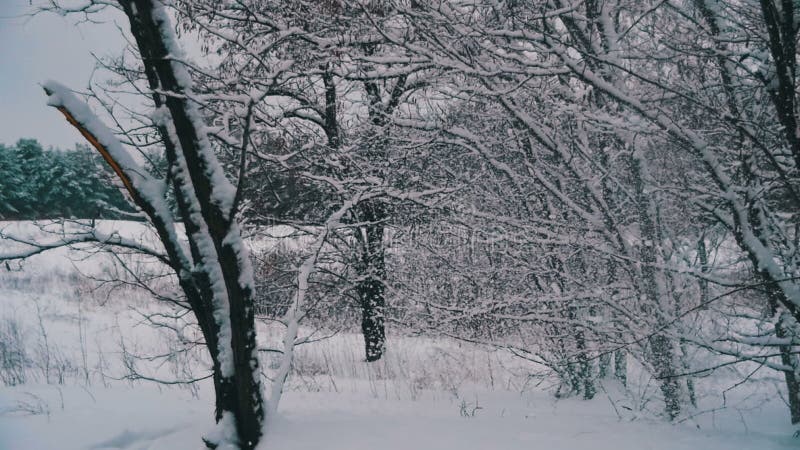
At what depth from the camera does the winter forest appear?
3.17m

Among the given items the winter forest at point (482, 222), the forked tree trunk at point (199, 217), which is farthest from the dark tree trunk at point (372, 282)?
the forked tree trunk at point (199, 217)

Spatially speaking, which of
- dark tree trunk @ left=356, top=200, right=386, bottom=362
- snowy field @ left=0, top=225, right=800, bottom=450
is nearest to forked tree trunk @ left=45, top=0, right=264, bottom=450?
snowy field @ left=0, top=225, right=800, bottom=450

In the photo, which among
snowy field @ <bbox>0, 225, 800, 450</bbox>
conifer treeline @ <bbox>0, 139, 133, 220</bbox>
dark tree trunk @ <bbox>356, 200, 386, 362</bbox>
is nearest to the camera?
snowy field @ <bbox>0, 225, 800, 450</bbox>

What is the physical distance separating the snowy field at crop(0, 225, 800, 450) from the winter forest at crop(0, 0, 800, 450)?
42 millimetres

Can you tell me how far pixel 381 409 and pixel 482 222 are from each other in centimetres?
236

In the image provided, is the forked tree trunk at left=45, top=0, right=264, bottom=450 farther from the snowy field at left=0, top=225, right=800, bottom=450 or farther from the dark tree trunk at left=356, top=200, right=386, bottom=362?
the dark tree trunk at left=356, top=200, right=386, bottom=362

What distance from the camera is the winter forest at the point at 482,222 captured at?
3.17m

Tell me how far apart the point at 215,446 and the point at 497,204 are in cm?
418

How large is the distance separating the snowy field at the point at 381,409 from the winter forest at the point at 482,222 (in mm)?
42

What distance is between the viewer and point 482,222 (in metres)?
5.46

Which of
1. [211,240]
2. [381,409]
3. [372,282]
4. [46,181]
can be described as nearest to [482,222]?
[381,409]

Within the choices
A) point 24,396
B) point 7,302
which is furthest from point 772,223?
point 7,302

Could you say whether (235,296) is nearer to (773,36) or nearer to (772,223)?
(773,36)

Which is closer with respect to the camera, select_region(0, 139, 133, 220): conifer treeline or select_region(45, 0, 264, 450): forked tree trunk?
select_region(45, 0, 264, 450): forked tree trunk
